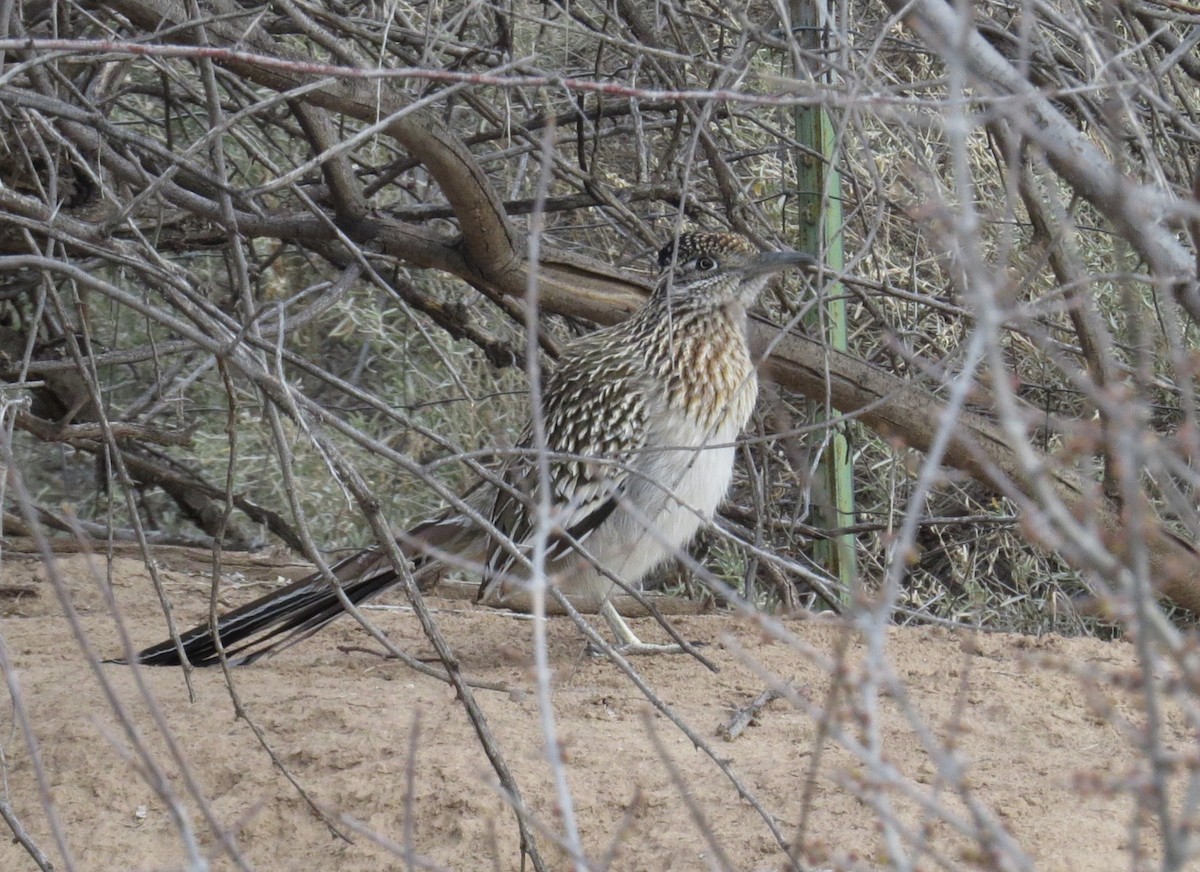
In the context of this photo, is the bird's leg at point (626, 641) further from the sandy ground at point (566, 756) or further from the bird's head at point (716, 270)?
the bird's head at point (716, 270)

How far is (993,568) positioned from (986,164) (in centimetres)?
186

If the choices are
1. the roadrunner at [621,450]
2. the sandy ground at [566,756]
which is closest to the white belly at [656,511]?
the roadrunner at [621,450]

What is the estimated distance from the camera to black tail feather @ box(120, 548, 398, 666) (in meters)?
4.80

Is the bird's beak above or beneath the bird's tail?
above

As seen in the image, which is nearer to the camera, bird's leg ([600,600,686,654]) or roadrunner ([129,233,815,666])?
roadrunner ([129,233,815,666])

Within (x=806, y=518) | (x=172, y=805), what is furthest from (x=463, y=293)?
(x=172, y=805)

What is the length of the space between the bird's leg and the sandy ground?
12 centimetres

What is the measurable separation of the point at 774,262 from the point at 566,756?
2371 millimetres

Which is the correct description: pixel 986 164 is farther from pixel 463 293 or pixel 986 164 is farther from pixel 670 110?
pixel 463 293

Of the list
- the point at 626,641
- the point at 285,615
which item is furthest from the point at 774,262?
the point at 285,615

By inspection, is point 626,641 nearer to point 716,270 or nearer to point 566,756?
point 716,270

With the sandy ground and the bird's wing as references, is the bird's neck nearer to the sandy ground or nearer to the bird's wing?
the bird's wing

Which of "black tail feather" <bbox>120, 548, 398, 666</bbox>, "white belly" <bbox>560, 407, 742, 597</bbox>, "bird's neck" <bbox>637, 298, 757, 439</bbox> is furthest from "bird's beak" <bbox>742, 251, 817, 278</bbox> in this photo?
"black tail feather" <bbox>120, 548, 398, 666</bbox>

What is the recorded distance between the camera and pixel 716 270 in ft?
17.5
